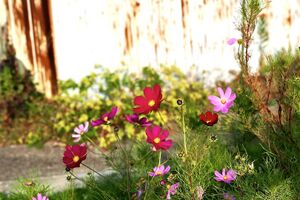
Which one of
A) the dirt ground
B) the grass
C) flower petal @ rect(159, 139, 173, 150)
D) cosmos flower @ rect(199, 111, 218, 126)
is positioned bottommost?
the dirt ground

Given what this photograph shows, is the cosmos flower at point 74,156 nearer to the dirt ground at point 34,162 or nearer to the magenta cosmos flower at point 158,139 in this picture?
the magenta cosmos flower at point 158,139

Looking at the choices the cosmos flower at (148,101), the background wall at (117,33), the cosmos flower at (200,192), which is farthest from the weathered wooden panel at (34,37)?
the cosmos flower at (200,192)

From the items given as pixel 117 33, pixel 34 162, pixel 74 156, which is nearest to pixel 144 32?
pixel 117 33

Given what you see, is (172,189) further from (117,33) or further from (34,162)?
(117,33)

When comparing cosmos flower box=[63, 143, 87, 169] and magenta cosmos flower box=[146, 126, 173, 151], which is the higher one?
magenta cosmos flower box=[146, 126, 173, 151]

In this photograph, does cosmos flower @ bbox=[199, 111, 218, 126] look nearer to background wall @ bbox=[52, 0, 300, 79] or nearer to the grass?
the grass

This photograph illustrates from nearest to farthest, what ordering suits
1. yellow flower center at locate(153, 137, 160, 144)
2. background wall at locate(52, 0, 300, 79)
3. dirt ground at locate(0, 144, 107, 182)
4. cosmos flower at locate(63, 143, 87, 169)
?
yellow flower center at locate(153, 137, 160, 144), cosmos flower at locate(63, 143, 87, 169), dirt ground at locate(0, 144, 107, 182), background wall at locate(52, 0, 300, 79)

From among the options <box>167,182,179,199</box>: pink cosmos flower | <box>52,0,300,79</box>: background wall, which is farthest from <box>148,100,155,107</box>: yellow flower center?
<box>52,0,300,79</box>: background wall

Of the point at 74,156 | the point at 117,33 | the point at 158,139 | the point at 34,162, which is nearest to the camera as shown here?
the point at 158,139

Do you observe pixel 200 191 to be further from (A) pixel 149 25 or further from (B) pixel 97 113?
(A) pixel 149 25

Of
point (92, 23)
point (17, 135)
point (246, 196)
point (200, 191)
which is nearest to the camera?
point (200, 191)

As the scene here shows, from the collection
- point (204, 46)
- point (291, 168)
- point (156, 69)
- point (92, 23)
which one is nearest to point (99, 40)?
point (92, 23)
